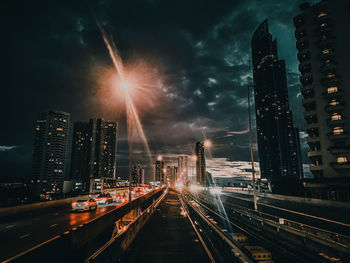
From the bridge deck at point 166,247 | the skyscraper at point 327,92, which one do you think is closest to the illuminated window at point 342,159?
the skyscraper at point 327,92

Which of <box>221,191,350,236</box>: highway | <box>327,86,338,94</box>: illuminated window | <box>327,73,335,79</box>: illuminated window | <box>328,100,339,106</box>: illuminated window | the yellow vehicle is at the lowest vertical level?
<box>221,191,350,236</box>: highway

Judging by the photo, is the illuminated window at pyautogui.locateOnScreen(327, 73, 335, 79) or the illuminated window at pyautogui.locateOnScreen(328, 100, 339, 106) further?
the illuminated window at pyautogui.locateOnScreen(327, 73, 335, 79)

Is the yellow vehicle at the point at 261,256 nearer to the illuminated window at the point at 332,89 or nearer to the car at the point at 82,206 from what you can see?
the car at the point at 82,206

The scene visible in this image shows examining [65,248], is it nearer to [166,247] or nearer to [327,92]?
[166,247]

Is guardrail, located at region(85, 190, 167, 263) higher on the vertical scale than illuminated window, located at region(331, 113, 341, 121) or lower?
lower

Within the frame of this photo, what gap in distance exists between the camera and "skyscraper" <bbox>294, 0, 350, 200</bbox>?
4512 centimetres

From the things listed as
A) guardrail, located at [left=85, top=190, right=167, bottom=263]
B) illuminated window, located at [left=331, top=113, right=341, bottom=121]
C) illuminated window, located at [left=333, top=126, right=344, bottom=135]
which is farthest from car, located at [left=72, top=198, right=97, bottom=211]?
illuminated window, located at [left=331, top=113, right=341, bottom=121]

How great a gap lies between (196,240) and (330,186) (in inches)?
1779

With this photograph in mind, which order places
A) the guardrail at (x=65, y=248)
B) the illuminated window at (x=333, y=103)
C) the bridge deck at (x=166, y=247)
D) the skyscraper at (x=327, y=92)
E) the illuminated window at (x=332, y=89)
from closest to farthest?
1. the guardrail at (x=65, y=248)
2. the bridge deck at (x=166, y=247)
3. the skyscraper at (x=327, y=92)
4. the illuminated window at (x=333, y=103)
5. the illuminated window at (x=332, y=89)

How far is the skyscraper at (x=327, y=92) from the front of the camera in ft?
148

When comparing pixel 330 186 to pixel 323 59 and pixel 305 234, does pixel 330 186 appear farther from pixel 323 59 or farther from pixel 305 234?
pixel 305 234

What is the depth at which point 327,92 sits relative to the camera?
48625mm

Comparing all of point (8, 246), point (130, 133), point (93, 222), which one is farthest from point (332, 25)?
point (8, 246)

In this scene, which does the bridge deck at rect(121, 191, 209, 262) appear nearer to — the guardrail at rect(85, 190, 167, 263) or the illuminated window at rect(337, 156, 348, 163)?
the guardrail at rect(85, 190, 167, 263)
